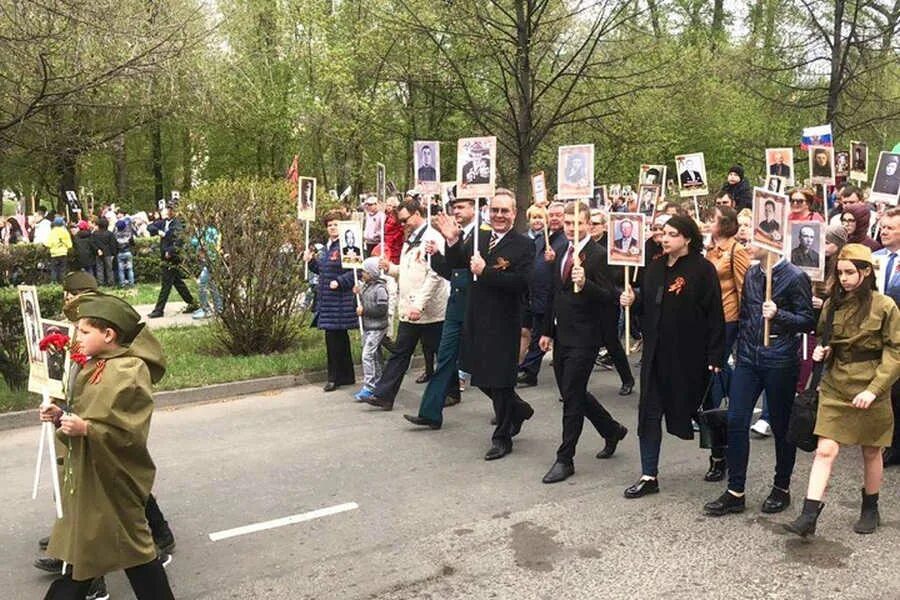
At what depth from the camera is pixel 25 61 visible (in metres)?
9.25

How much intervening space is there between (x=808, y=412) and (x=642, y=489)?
1236mm

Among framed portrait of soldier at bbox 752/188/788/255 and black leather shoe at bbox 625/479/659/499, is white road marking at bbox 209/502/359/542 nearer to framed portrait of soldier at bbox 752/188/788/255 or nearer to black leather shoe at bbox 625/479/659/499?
black leather shoe at bbox 625/479/659/499

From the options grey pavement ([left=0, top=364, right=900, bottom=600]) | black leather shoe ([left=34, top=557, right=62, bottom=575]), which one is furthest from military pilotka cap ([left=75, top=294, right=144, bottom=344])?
black leather shoe ([left=34, top=557, right=62, bottom=575])

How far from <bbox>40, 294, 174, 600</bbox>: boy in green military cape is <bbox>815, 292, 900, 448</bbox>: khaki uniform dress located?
360cm

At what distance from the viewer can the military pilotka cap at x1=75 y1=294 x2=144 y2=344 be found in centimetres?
363

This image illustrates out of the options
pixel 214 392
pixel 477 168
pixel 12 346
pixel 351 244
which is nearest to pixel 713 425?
pixel 477 168

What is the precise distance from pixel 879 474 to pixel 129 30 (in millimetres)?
8679

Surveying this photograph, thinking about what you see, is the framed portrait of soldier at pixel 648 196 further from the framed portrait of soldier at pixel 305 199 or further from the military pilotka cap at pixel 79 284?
the military pilotka cap at pixel 79 284

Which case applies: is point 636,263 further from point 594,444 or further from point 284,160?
point 284,160

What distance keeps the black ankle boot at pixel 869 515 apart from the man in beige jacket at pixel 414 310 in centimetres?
392

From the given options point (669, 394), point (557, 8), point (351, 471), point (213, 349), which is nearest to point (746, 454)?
point (669, 394)

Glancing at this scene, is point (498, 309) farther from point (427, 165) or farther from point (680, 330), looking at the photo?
point (427, 165)

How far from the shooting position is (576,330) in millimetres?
5902

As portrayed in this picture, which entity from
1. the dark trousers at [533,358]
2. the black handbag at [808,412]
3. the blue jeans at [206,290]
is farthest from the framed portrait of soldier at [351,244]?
the black handbag at [808,412]
